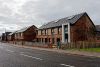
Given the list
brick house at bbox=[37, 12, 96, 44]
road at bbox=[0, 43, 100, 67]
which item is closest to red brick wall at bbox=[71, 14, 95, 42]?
brick house at bbox=[37, 12, 96, 44]

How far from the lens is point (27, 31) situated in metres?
96.8

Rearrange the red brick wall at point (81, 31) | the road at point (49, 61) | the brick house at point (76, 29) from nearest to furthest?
the road at point (49, 61), the brick house at point (76, 29), the red brick wall at point (81, 31)

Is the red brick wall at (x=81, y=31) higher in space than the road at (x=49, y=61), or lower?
higher

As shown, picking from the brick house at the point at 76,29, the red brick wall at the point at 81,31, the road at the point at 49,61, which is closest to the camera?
the road at the point at 49,61

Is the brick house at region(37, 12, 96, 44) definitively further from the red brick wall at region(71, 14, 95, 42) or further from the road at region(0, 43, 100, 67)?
the road at region(0, 43, 100, 67)

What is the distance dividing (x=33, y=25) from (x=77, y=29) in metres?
43.0

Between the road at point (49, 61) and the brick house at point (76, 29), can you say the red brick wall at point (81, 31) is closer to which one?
the brick house at point (76, 29)

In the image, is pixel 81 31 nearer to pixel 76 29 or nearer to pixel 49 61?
pixel 76 29

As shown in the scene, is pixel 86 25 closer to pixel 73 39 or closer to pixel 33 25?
pixel 73 39

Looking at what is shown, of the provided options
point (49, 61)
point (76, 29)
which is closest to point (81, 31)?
point (76, 29)

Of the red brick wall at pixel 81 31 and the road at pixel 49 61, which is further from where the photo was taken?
the red brick wall at pixel 81 31

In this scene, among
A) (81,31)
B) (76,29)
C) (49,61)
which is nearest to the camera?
(49,61)

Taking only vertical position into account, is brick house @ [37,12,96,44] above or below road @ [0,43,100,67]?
above

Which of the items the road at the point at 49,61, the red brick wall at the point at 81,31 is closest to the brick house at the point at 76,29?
the red brick wall at the point at 81,31
